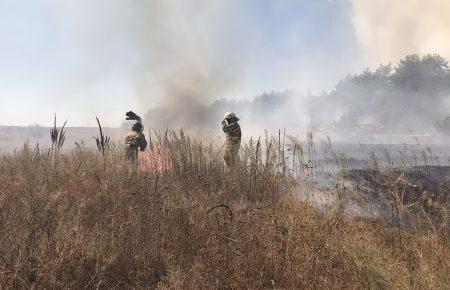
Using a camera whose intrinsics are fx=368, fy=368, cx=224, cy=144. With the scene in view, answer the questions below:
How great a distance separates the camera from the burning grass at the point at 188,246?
295 cm

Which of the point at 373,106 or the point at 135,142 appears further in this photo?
the point at 373,106

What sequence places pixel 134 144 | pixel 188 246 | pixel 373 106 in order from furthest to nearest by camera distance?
pixel 373 106
pixel 134 144
pixel 188 246

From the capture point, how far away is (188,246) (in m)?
3.54

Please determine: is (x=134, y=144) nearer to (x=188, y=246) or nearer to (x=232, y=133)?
(x=232, y=133)

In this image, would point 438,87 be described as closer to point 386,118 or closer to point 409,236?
point 386,118

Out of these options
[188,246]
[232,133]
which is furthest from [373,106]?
[188,246]

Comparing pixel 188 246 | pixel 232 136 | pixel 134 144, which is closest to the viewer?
pixel 188 246

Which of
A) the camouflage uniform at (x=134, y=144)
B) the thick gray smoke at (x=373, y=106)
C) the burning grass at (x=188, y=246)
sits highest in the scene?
the thick gray smoke at (x=373, y=106)

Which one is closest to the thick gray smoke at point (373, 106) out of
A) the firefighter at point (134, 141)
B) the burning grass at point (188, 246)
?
the firefighter at point (134, 141)

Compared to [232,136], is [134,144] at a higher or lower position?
lower

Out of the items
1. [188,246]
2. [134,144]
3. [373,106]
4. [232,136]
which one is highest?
[373,106]

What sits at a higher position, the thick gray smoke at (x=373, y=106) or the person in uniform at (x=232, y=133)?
the thick gray smoke at (x=373, y=106)

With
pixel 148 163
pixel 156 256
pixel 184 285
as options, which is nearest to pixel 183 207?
pixel 156 256

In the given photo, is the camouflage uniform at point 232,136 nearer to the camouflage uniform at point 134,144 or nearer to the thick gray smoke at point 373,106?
the camouflage uniform at point 134,144
